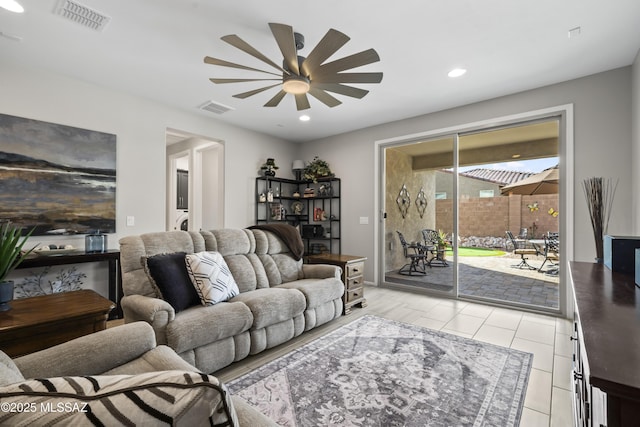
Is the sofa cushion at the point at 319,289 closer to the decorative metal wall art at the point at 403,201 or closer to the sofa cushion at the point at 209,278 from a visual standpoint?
the sofa cushion at the point at 209,278

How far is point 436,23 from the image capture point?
7.73 feet

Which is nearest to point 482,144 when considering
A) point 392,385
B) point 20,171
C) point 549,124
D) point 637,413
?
point 549,124

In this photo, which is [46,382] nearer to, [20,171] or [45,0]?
[45,0]

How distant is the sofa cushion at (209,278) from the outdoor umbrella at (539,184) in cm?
397

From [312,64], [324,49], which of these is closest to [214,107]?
[312,64]

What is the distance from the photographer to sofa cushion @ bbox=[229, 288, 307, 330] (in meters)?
2.41

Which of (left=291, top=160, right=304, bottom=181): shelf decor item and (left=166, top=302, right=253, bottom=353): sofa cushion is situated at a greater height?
(left=291, top=160, right=304, bottom=181): shelf decor item

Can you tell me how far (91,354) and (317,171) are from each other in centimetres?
458

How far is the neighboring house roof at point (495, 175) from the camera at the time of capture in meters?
4.30

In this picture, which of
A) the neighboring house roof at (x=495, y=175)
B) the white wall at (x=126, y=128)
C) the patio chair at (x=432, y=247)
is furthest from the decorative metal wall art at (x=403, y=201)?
the white wall at (x=126, y=128)

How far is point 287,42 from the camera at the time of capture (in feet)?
6.70

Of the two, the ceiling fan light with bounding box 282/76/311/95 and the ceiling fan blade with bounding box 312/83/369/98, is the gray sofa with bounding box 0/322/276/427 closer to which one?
the ceiling fan light with bounding box 282/76/311/95

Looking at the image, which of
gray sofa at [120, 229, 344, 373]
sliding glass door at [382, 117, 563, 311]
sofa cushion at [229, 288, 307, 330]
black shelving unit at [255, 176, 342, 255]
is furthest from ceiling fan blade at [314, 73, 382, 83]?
black shelving unit at [255, 176, 342, 255]

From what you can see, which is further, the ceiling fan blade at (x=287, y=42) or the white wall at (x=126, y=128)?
the white wall at (x=126, y=128)
